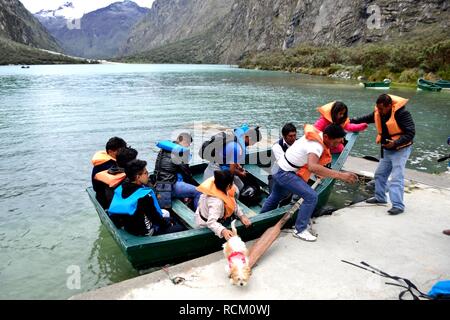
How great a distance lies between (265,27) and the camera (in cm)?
13150

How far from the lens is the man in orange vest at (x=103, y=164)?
5.73 metres

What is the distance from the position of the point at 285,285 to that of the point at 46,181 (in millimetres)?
8472

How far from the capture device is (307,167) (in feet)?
18.3

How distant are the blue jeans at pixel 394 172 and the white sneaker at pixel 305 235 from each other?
80.6 inches

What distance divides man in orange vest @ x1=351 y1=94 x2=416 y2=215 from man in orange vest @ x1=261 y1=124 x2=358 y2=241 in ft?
5.04

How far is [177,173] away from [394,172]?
12.7 ft

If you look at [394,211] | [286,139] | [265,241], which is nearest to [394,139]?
[394,211]

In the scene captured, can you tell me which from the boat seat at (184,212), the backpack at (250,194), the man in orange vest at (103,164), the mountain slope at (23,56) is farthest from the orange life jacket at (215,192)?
the mountain slope at (23,56)

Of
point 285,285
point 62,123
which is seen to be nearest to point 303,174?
point 285,285

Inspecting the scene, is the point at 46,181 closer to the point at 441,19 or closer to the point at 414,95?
the point at 414,95

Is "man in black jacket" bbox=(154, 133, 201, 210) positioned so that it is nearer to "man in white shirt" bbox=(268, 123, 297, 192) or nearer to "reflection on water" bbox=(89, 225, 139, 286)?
"reflection on water" bbox=(89, 225, 139, 286)

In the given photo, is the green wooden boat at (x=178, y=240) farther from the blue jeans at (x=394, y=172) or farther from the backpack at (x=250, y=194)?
the blue jeans at (x=394, y=172)

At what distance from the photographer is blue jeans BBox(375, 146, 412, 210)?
258 inches

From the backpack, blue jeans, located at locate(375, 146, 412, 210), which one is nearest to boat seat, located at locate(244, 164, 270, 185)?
the backpack
